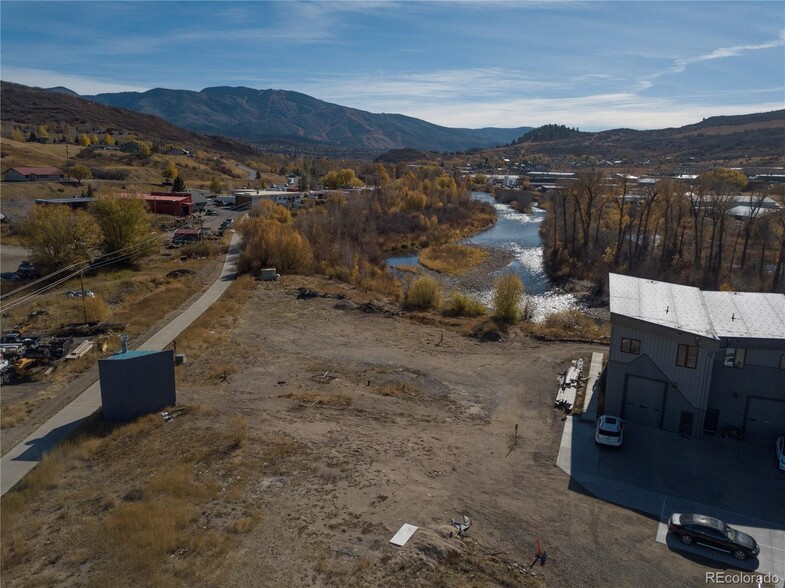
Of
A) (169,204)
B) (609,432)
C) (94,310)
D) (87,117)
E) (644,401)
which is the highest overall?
(87,117)

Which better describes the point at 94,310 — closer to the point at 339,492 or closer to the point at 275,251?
A: the point at 275,251

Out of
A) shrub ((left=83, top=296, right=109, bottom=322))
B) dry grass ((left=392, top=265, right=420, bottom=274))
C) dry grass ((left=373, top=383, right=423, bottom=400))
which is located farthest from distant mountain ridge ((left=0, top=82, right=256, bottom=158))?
dry grass ((left=373, top=383, right=423, bottom=400))

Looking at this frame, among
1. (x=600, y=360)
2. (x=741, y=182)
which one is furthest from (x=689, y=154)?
(x=600, y=360)

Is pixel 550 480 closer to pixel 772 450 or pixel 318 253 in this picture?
pixel 772 450

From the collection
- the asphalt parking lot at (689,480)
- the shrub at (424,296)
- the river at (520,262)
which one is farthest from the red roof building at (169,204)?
the asphalt parking lot at (689,480)

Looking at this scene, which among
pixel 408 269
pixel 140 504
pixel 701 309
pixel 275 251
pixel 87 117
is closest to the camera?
pixel 140 504

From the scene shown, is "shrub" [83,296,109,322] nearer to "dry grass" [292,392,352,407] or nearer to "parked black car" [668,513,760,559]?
"dry grass" [292,392,352,407]

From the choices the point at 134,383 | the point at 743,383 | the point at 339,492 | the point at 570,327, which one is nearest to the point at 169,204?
the point at 570,327
